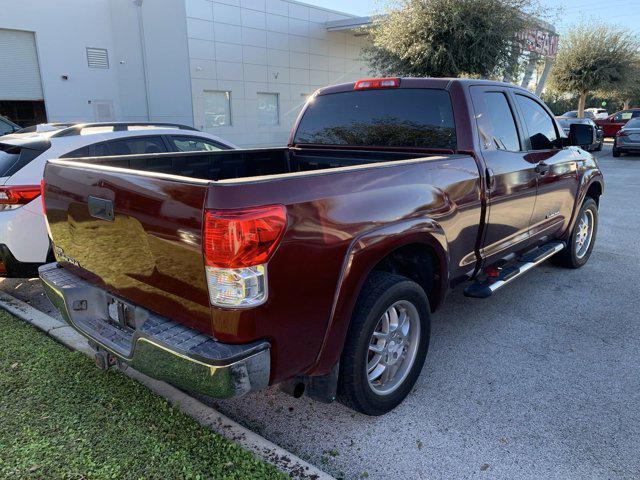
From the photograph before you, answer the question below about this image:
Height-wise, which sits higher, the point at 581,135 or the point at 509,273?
the point at 581,135

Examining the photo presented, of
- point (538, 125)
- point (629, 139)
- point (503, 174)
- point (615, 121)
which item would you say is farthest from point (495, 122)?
point (615, 121)

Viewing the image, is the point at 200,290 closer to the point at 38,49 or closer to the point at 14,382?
the point at 14,382

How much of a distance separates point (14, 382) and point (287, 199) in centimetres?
243

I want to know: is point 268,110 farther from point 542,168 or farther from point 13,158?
point 542,168

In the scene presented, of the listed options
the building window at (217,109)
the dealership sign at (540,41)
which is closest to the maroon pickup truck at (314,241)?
the dealership sign at (540,41)

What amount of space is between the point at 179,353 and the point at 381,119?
2.59 m

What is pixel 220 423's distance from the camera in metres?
2.77

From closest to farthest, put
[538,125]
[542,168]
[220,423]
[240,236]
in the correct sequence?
[240,236] < [220,423] < [542,168] < [538,125]

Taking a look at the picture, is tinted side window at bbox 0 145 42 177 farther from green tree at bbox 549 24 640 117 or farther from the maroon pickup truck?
green tree at bbox 549 24 640 117

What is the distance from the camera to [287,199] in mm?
2129

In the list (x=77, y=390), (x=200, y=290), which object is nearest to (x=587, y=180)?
(x=200, y=290)

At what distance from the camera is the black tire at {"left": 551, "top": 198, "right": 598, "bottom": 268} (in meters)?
5.41

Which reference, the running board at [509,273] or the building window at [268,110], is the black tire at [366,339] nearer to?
the running board at [509,273]

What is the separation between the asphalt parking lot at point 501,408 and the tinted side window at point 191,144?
2.21 m
